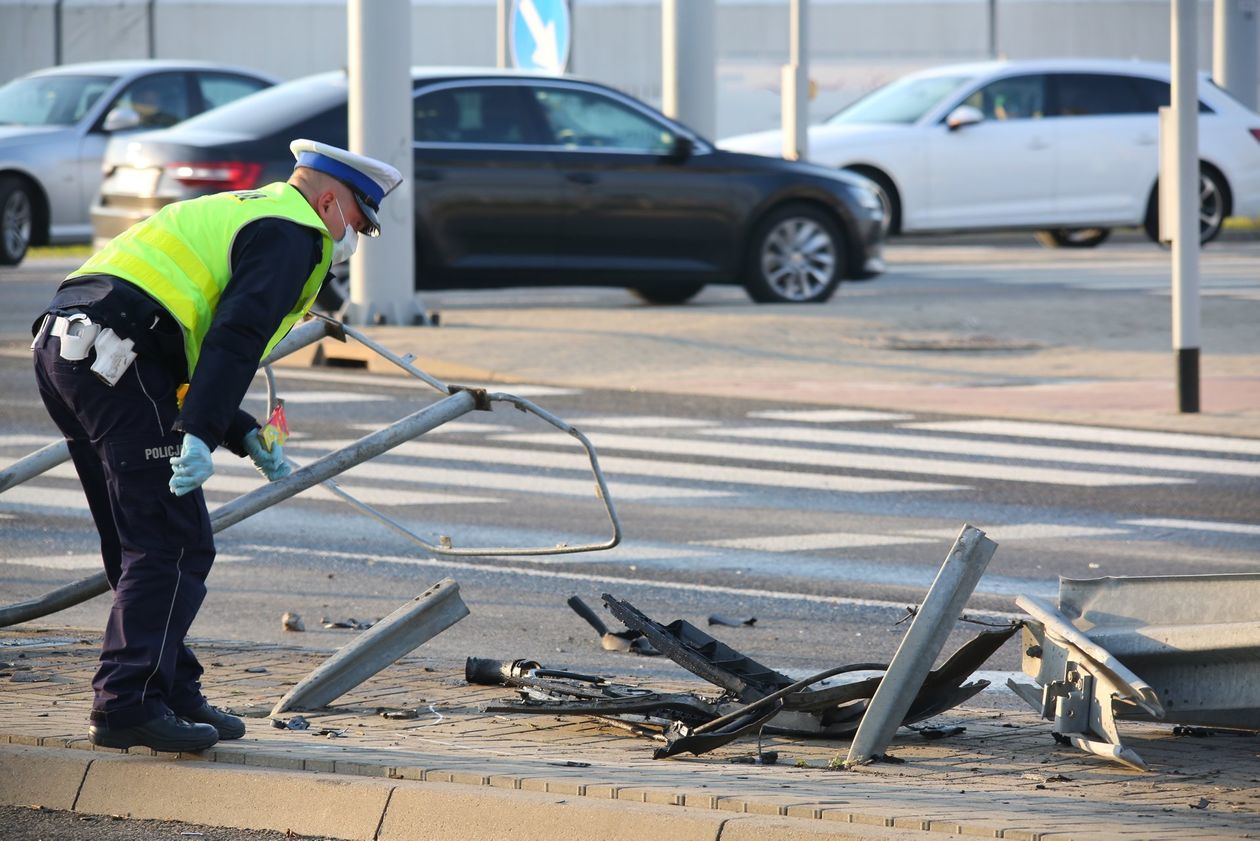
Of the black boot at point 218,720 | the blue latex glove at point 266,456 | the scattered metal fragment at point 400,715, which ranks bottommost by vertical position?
the scattered metal fragment at point 400,715

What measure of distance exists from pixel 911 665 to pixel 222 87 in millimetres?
18564

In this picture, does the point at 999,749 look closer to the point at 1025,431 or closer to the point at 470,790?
the point at 470,790

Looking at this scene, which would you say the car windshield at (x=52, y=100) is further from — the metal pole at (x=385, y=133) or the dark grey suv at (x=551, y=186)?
the metal pole at (x=385, y=133)

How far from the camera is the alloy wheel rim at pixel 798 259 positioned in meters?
18.2

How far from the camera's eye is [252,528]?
10.0 m

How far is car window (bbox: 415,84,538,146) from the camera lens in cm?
1758

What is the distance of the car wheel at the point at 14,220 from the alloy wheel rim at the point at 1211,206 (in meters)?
12.2

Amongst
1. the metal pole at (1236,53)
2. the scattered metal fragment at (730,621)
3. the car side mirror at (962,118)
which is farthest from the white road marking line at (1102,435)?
the metal pole at (1236,53)

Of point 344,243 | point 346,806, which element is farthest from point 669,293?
point 346,806

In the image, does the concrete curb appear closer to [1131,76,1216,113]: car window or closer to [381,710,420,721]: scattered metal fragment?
[381,710,420,721]: scattered metal fragment

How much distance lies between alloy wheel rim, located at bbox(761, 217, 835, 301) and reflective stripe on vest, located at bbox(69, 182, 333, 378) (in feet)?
42.0

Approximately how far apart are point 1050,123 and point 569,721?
19.2 meters

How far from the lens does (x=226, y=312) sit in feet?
17.4

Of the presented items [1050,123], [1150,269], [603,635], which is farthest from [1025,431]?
[1050,123]
